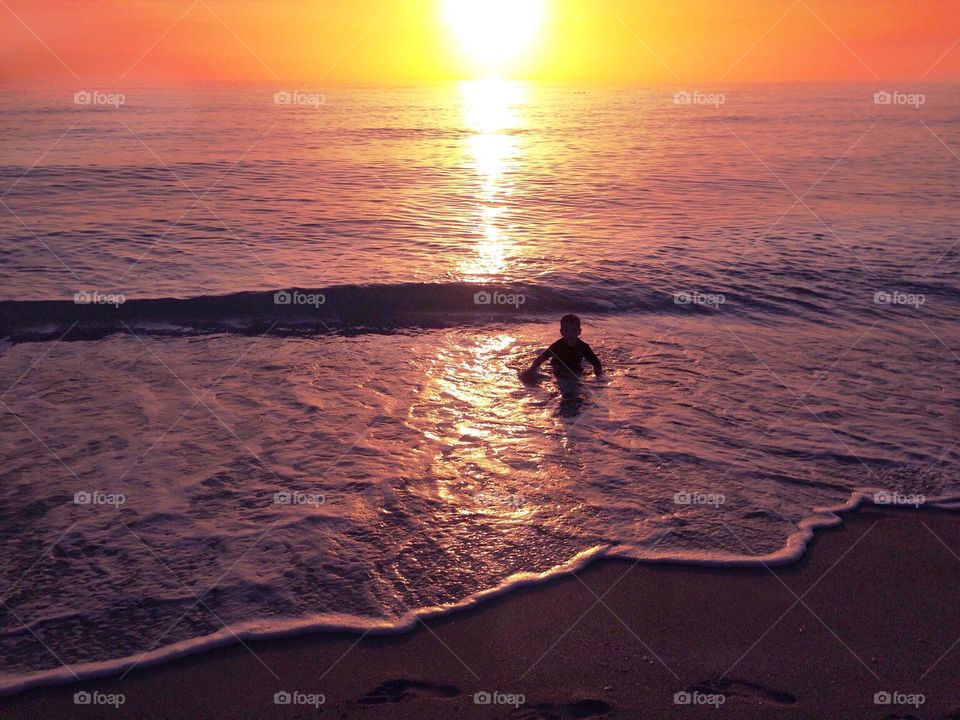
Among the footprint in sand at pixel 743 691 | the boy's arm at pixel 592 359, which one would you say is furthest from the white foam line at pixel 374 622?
the boy's arm at pixel 592 359

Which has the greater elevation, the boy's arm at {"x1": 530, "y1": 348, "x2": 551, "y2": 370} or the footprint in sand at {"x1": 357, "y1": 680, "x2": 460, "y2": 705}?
the boy's arm at {"x1": 530, "y1": 348, "x2": 551, "y2": 370}

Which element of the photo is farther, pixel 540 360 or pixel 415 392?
pixel 540 360

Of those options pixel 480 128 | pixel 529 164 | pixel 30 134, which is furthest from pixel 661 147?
pixel 30 134

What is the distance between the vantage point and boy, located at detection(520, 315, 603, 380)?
8.92 metres

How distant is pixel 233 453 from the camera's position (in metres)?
6.91

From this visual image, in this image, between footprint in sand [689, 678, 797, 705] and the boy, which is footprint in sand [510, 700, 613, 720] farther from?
the boy

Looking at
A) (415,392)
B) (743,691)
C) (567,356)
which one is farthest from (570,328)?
(743,691)

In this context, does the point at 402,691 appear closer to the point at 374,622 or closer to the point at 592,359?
the point at 374,622

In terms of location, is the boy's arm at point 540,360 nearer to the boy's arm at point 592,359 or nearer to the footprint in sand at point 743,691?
the boy's arm at point 592,359

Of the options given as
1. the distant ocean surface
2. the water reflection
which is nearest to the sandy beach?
the distant ocean surface

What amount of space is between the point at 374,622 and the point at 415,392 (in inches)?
160

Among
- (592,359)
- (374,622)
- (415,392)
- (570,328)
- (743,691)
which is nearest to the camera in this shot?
(743,691)

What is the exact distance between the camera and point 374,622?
4641 mm

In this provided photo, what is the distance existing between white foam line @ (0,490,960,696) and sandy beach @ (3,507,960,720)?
2.6 inches
